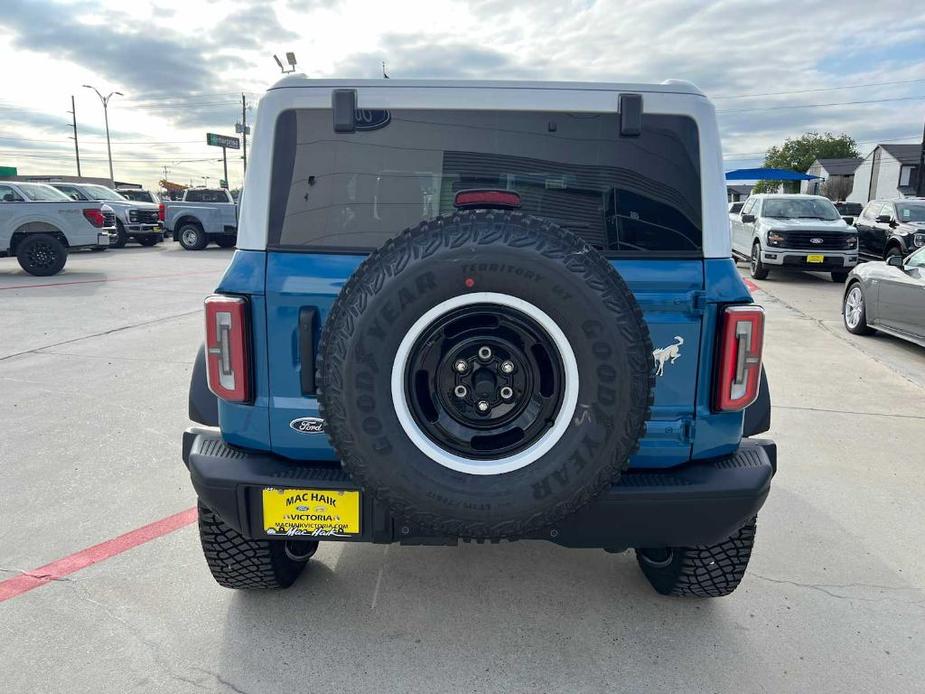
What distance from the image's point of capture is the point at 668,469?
7.41 feet

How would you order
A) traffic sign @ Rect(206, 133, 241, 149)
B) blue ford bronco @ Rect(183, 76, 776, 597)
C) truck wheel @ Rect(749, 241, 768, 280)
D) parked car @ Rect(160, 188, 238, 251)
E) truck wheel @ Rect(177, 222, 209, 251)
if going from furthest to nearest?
1. traffic sign @ Rect(206, 133, 241, 149)
2. truck wheel @ Rect(177, 222, 209, 251)
3. parked car @ Rect(160, 188, 238, 251)
4. truck wheel @ Rect(749, 241, 768, 280)
5. blue ford bronco @ Rect(183, 76, 776, 597)

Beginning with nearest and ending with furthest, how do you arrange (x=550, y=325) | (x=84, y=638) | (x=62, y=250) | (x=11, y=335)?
(x=550, y=325) → (x=84, y=638) → (x=11, y=335) → (x=62, y=250)

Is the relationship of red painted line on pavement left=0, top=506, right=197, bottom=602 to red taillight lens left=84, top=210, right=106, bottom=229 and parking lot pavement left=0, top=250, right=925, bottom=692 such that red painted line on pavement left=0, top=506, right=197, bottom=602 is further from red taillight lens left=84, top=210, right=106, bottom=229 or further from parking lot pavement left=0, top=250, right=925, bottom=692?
red taillight lens left=84, top=210, right=106, bottom=229

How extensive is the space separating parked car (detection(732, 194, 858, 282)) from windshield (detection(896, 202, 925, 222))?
1416 mm

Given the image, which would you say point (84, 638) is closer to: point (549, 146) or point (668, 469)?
point (668, 469)

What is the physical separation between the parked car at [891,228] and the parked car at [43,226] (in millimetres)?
15811

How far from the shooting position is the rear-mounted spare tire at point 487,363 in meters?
1.83

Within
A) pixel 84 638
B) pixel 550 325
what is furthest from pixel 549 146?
pixel 84 638

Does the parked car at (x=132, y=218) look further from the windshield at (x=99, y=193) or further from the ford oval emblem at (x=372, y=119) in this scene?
the ford oval emblem at (x=372, y=119)

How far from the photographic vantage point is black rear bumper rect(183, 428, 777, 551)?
210cm

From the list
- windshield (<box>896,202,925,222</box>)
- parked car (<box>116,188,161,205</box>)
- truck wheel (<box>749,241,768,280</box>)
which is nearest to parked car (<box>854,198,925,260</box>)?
windshield (<box>896,202,925,222</box>)

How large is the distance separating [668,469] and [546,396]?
605 millimetres

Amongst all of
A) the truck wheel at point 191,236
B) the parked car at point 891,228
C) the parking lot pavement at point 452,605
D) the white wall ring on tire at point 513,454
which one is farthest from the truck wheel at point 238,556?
the truck wheel at point 191,236

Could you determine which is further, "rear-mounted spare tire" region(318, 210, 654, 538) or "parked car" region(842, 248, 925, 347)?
"parked car" region(842, 248, 925, 347)
